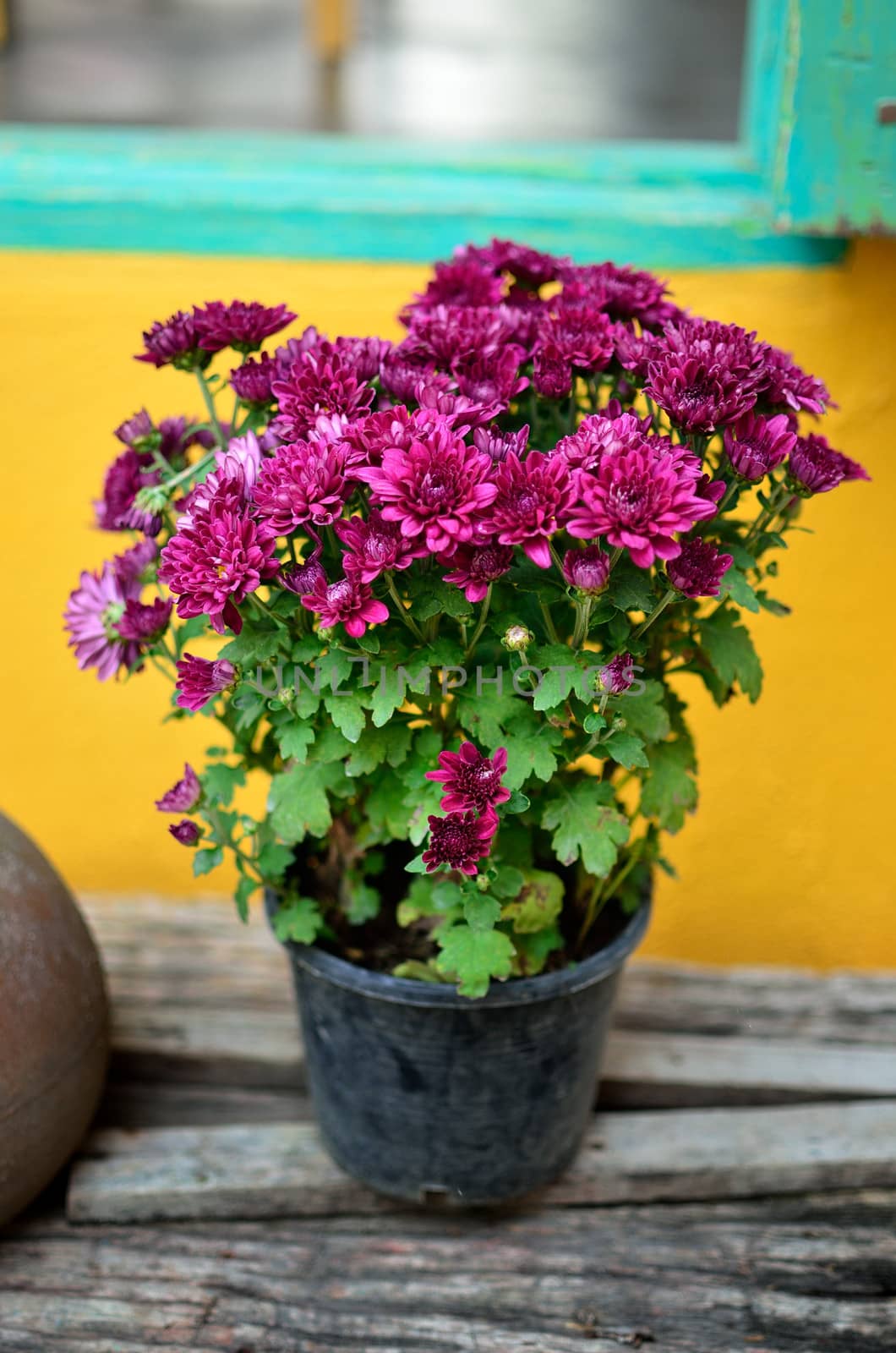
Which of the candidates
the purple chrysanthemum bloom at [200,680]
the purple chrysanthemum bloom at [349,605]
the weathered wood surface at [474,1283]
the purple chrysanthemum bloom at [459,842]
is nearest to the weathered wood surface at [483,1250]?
the weathered wood surface at [474,1283]

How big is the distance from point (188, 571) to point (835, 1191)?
118 cm

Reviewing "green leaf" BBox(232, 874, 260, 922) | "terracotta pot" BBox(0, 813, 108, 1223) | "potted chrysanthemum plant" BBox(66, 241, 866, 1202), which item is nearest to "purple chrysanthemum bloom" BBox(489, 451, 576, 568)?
"potted chrysanthemum plant" BBox(66, 241, 866, 1202)

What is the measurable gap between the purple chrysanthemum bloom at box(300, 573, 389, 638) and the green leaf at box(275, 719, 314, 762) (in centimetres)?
19

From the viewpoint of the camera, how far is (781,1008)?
77.9 inches

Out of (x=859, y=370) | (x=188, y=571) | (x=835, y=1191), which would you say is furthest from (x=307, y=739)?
(x=859, y=370)

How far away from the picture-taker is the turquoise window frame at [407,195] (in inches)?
71.3

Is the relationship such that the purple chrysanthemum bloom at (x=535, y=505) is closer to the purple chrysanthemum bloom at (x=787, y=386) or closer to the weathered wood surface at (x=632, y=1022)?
the purple chrysanthemum bloom at (x=787, y=386)

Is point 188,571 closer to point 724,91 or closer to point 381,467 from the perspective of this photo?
point 381,467

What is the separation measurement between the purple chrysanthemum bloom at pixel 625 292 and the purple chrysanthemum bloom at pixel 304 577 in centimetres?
41

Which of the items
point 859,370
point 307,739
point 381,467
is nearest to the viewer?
point 381,467

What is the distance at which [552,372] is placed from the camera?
1.20 meters

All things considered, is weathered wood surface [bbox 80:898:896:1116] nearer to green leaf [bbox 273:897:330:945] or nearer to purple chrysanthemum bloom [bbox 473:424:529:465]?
green leaf [bbox 273:897:330:945]

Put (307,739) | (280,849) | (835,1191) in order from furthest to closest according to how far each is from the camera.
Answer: (835,1191), (280,849), (307,739)

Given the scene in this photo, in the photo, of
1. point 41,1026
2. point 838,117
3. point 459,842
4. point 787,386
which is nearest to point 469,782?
point 459,842
